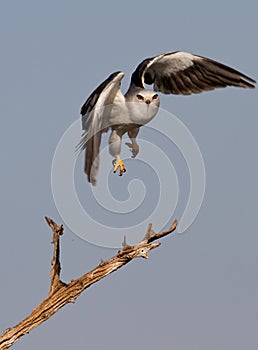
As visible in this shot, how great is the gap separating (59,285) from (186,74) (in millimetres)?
7387

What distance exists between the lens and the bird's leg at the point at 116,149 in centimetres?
2002

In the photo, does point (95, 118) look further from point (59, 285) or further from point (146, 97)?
point (59, 285)

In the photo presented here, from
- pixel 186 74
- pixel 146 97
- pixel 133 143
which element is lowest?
pixel 133 143

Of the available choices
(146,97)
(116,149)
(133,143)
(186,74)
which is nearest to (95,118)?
(116,149)

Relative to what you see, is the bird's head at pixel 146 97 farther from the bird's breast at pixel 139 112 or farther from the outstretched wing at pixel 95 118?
the outstretched wing at pixel 95 118

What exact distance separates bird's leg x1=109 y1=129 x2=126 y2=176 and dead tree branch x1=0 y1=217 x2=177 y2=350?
10.3ft

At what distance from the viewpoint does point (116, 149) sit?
20438 mm

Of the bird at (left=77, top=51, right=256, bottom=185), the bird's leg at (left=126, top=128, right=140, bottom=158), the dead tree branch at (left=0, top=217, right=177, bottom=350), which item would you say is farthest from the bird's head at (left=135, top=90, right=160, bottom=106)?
the dead tree branch at (left=0, top=217, right=177, bottom=350)

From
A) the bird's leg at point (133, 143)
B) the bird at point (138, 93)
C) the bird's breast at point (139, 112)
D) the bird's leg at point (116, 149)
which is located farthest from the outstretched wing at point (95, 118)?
the bird's leg at point (133, 143)

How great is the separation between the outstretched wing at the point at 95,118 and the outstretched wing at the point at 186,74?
61.0 inches

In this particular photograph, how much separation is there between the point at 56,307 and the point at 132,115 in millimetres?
5180

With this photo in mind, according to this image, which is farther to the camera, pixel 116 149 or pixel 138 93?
pixel 138 93

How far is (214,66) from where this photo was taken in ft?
74.2

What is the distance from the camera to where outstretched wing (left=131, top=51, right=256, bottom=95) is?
22141 millimetres
